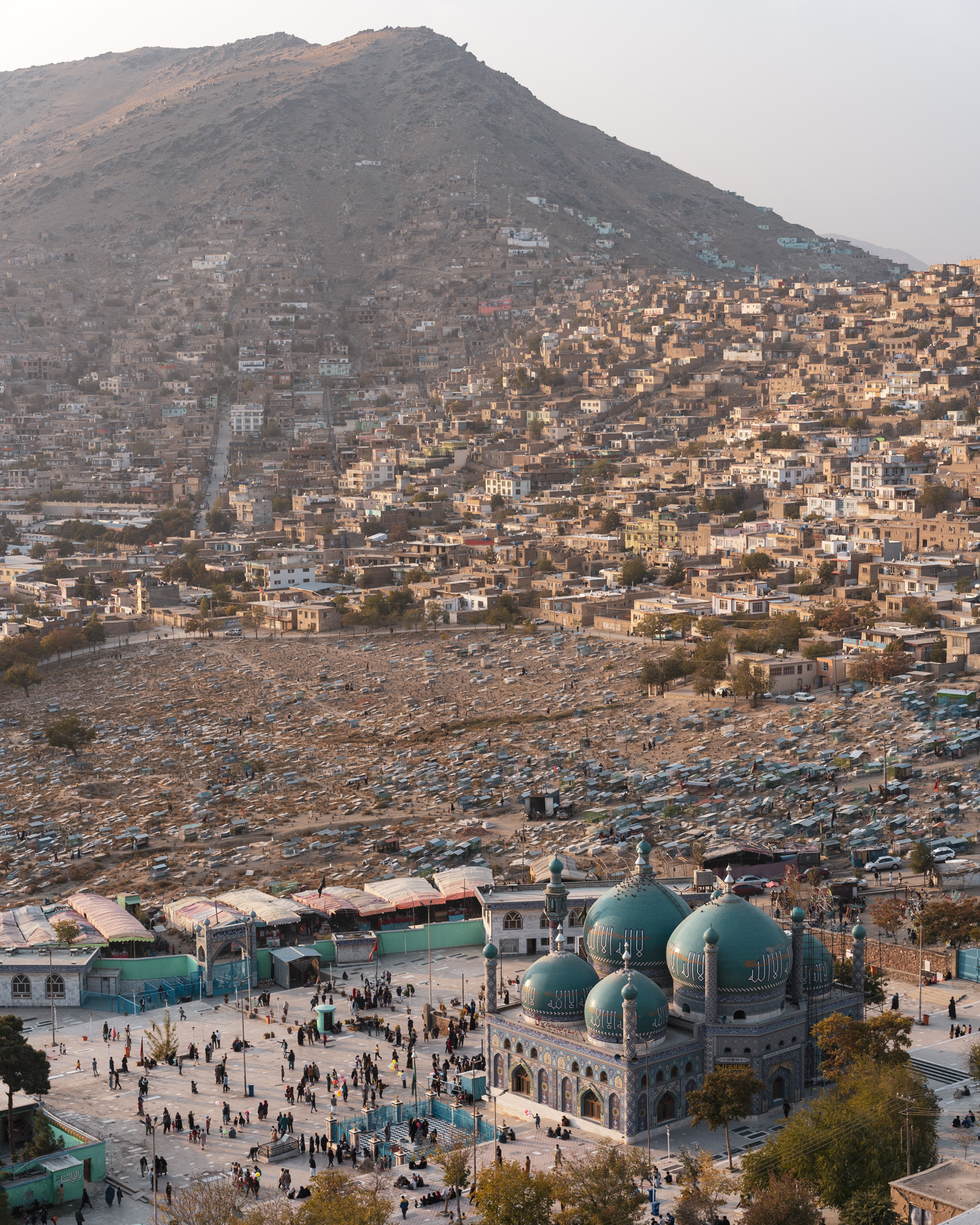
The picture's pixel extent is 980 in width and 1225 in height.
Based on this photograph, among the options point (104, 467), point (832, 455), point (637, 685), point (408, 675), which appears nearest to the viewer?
point (637, 685)

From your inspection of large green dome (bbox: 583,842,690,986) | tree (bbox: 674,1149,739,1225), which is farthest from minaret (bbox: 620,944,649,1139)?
tree (bbox: 674,1149,739,1225)

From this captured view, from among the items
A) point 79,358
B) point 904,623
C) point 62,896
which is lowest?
point 62,896

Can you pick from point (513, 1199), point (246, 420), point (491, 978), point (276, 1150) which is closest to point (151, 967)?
point (491, 978)

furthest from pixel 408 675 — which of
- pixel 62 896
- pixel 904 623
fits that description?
pixel 62 896

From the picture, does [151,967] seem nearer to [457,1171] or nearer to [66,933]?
[66,933]

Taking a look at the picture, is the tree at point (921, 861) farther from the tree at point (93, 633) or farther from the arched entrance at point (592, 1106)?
the tree at point (93, 633)

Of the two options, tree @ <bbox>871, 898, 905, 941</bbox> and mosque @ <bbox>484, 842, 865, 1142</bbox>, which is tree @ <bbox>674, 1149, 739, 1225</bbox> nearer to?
mosque @ <bbox>484, 842, 865, 1142</bbox>

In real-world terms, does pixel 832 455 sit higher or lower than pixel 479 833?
higher

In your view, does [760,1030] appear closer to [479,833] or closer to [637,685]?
[479,833]
